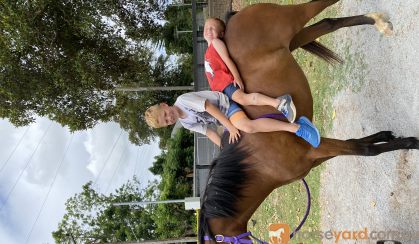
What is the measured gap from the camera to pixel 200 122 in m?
4.31

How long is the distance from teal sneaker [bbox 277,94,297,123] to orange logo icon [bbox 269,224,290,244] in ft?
3.58

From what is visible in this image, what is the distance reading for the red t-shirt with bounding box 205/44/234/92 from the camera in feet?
13.1

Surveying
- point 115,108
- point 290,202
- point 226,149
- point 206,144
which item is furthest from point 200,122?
point 115,108

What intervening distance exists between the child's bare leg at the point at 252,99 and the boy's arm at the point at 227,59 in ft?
0.37

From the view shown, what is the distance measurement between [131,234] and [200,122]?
22089 mm

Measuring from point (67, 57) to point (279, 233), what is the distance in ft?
34.4

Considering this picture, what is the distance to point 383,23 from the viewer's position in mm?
4277

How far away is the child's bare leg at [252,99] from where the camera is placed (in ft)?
12.1

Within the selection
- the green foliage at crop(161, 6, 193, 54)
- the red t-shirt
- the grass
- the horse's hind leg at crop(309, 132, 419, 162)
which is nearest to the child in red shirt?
the red t-shirt

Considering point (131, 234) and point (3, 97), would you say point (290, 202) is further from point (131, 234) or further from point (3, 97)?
point (131, 234)

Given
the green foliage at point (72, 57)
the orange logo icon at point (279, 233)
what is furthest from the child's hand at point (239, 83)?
the green foliage at point (72, 57)

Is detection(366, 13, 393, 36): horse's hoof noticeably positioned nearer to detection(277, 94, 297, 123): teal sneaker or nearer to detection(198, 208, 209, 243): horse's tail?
detection(277, 94, 297, 123): teal sneaker

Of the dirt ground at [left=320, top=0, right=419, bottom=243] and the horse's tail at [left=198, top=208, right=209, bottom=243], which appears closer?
the horse's tail at [left=198, top=208, right=209, bottom=243]

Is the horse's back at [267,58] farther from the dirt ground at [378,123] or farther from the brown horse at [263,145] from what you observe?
the dirt ground at [378,123]
